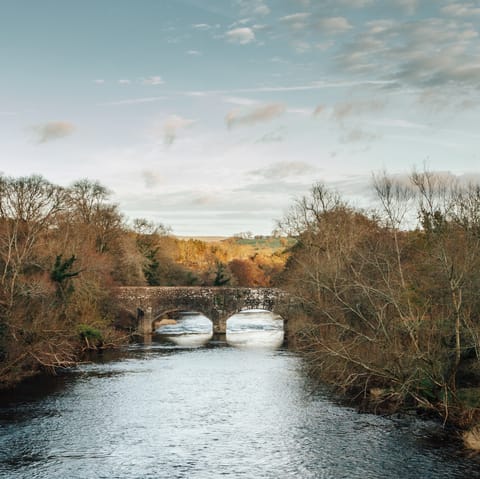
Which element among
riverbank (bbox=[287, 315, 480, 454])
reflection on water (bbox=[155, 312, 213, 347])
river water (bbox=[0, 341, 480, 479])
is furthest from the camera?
reflection on water (bbox=[155, 312, 213, 347])

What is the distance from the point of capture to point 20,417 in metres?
27.8

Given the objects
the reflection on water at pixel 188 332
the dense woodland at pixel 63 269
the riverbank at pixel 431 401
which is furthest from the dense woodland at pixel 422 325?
the reflection on water at pixel 188 332

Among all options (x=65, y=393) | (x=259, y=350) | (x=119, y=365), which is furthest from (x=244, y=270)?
(x=65, y=393)

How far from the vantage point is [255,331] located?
65.9m

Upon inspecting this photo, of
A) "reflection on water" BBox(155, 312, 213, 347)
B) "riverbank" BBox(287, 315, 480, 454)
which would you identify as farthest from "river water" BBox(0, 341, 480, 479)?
"reflection on water" BBox(155, 312, 213, 347)

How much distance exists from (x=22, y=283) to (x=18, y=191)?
14000 mm

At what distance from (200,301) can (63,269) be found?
20.1 meters

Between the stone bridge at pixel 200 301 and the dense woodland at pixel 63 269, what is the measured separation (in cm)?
276

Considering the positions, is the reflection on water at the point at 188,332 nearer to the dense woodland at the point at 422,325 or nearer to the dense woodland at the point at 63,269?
the dense woodland at the point at 63,269

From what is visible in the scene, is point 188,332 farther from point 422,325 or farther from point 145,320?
point 422,325

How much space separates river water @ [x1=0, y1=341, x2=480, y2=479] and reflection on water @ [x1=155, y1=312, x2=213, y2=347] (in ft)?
59.5

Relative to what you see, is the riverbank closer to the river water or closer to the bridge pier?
the river water

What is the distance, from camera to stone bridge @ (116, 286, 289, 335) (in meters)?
62.1

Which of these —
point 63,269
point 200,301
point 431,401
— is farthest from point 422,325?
point 200,301
